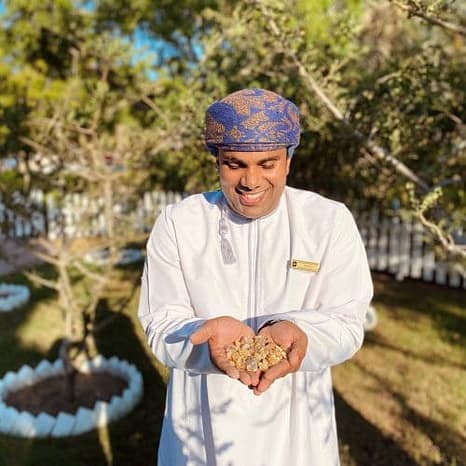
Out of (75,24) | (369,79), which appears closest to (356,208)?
(369,79)

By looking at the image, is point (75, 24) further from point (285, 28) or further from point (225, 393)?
point (225, 393)

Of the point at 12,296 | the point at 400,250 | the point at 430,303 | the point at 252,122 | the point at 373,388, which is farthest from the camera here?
the point at 400,250

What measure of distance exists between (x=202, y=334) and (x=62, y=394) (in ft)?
12.6

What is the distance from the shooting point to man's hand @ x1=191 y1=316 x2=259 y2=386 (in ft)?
4.45

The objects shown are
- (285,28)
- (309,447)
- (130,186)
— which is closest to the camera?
(309,447)

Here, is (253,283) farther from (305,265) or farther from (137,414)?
(137,414)

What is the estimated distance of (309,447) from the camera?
1.75 m

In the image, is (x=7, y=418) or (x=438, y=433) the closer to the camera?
(x=438, y=433)

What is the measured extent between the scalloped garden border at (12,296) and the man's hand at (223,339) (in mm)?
6518

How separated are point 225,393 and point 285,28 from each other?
9.25 feet

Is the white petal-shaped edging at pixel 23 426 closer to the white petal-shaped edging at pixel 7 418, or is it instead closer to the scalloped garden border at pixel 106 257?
the white petal-shaped edging at pixel 7 418

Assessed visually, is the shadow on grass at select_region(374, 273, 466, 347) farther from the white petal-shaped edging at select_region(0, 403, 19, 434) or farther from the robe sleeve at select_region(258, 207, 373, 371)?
the robe sleeve at select_region(258, 207, 373, 371)

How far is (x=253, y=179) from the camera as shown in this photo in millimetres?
1592

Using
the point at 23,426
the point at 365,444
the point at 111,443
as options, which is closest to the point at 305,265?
the point at 365,444
